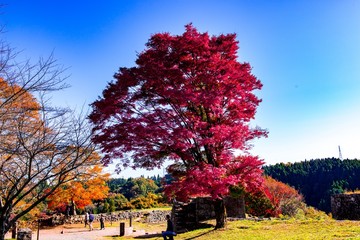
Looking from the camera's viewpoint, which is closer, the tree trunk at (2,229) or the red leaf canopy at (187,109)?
the tree trunk at (2,229)

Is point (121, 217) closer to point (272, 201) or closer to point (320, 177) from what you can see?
point (272, 201)

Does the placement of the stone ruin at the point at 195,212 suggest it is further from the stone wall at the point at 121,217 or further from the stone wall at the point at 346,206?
the stone wall at the point at 121,217

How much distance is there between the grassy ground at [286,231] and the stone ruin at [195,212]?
173 cm

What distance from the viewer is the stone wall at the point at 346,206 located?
1305 cm

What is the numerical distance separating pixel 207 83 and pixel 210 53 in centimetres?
120

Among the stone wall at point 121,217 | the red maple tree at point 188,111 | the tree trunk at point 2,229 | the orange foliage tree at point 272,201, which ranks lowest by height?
the stone wall at point 121,217

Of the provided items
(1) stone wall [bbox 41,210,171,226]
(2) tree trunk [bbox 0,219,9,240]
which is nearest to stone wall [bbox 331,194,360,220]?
(2) tree trunk [bbox 0,219,9,240]

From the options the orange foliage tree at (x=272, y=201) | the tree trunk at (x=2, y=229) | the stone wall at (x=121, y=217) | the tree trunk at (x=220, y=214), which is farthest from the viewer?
the stone wall at (x=121, y=217)

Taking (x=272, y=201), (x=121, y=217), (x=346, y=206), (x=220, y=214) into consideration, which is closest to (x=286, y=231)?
(x=220, y=214)

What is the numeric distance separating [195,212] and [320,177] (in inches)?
2478

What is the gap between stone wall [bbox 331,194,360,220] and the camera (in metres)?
13.0

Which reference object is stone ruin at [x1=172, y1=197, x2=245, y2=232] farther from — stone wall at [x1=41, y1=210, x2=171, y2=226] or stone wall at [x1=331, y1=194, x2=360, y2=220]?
stone wall at [x1=41, y1=210, x2=171, y2=226]

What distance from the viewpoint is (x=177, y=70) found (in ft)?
37.9

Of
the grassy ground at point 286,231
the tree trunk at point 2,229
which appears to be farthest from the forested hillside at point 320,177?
the tree trunk at point 2,229
